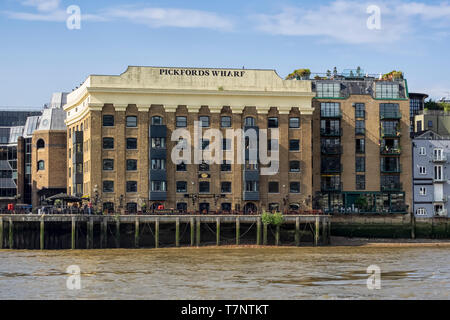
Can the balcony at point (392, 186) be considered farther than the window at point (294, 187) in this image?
Yes

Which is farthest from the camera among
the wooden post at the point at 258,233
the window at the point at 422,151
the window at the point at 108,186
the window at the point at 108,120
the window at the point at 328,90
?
the window at the point at 422,151

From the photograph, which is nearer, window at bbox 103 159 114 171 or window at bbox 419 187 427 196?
window at bbox 103 159 114 171

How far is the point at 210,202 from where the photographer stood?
105 meters

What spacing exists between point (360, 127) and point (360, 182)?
22.9 ft

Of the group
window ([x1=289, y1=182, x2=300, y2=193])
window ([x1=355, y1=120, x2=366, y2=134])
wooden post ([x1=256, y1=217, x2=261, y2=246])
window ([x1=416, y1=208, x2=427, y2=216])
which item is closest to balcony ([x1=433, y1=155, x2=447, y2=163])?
window ([x1=416, y1=208, x2=427, y2=216])

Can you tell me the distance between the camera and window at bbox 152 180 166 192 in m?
104

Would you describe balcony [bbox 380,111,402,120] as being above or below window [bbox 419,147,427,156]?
above

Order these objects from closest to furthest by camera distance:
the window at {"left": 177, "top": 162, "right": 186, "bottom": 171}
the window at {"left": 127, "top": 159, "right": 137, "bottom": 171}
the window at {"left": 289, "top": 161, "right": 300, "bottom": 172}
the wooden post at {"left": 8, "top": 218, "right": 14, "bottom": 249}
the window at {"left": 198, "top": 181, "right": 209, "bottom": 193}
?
the wooden post at {"left": 8, "top": 218, "right": 14, "bottom": 249} → the window at {"left": 127, "top": 159, "right": 137, "bottom": 171} → the window at {"left": 177, "top": 162, "right": 186, "bottom": 171} → the window at {"left": 198, "top": 181, "right": 209, "bottom": 193} → the window at {"left": 289, "top": 161, "right": 300, "bottom": 172}

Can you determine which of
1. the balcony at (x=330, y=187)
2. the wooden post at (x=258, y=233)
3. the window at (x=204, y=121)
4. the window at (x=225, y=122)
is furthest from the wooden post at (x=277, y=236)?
the balcony at (x=330, y=187)

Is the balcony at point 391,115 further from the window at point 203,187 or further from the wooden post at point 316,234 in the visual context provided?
the window at point 203,187

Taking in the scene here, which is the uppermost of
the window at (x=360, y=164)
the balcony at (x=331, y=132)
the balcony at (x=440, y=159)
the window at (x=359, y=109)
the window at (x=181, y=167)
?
the window at (x=359, y=109)

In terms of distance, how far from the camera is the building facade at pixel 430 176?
115 metres

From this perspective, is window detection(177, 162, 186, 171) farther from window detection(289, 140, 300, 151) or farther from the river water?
the river water
